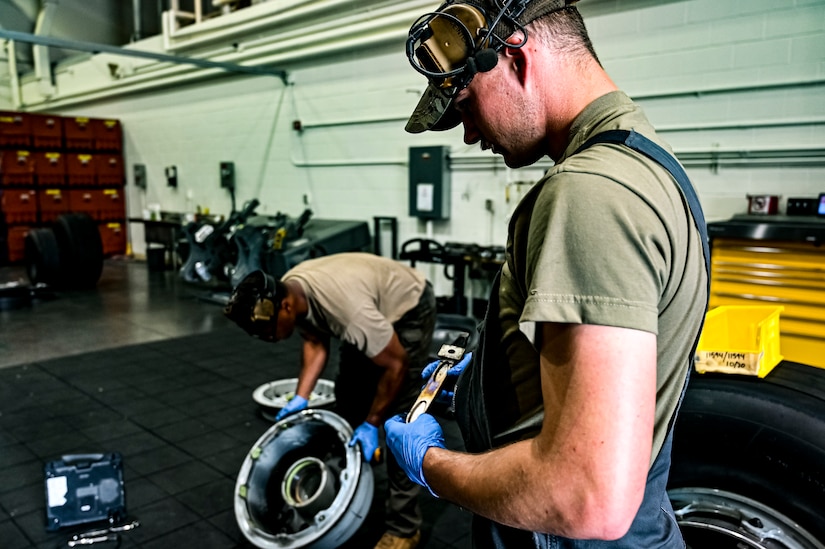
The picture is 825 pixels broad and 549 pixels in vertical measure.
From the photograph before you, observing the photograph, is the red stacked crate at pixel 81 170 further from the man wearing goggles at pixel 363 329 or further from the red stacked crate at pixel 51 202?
the man wearing goggles at pixel 363 329

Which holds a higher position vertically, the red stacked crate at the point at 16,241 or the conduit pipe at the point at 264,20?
the conduit pipe at the point at 264,20

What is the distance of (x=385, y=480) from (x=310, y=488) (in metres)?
0.53

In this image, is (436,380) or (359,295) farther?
(359,295)

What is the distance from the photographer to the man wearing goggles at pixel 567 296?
644 millimetres

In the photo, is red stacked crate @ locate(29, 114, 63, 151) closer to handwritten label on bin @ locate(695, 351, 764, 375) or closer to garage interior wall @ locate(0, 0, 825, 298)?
garage interior wall @ locate(0, 0, 825, 298)

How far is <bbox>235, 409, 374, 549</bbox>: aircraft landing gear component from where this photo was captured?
2.21 meters

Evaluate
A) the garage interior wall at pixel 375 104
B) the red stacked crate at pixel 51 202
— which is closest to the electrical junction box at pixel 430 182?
the garage interior wall at pixel 375 104

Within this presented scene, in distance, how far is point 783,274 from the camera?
124 inches

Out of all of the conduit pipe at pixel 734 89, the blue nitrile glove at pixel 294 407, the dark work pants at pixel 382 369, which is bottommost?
the blue nitrile glove at pixel 294 407

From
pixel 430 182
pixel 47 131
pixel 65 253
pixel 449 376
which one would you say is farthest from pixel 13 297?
pixel 449 376

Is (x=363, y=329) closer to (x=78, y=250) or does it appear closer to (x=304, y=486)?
(x=304, y=486)

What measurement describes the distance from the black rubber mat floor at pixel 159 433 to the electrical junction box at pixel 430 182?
203 centimetres

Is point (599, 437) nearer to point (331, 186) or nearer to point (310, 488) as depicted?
point (310, 488)

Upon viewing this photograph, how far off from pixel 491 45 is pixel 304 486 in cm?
220
